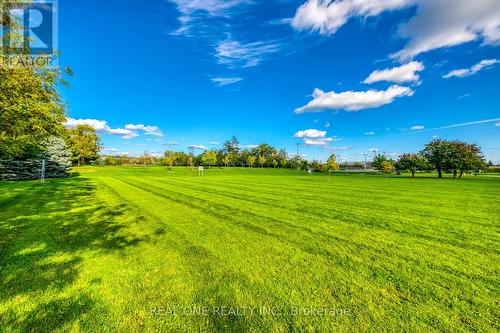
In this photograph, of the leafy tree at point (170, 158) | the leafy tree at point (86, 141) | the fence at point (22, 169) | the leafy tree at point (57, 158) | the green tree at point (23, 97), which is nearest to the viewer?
the green tree at point (23, 97)

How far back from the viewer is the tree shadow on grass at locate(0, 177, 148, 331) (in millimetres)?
3086

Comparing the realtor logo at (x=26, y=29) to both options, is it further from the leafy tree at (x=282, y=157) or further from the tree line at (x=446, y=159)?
the leafy tree at (x=282, y=157)

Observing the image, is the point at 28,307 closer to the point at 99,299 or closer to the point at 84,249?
the point at 99,299

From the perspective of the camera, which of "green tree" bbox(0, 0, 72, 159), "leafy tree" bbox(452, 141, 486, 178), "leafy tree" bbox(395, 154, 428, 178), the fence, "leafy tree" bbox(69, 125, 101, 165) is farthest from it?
"leafy tree" bbox(69, 125, 101, 165)

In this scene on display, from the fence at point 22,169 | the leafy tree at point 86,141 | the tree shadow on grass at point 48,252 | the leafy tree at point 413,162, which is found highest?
the leafy tree at point 86,141

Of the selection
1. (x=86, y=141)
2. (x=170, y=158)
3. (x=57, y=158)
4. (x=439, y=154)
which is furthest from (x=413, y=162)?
(x=86, y=141)

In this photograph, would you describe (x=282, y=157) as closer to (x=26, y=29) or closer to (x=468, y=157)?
(x=468, y=157)

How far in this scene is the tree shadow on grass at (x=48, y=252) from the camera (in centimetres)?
309

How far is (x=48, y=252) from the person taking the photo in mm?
5051

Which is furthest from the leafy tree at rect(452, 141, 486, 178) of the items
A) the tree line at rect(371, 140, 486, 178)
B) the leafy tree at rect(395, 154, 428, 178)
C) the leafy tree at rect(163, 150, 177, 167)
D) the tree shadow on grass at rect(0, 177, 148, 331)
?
the leafy tree at rect(163, 150, 177, 167)

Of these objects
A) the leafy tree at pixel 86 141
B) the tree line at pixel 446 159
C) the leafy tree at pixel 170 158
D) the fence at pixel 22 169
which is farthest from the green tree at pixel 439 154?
the leafy tree at pixel 86 141

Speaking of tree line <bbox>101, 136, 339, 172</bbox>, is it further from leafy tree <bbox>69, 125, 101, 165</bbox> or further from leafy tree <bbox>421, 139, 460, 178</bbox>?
leafy tree <bbox>421, 139, 460, 178</bbox>

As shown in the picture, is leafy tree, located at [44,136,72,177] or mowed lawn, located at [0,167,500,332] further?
leafy tree, located at [44,136,72,177]

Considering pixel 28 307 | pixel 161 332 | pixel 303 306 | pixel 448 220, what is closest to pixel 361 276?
pixel 303 306
